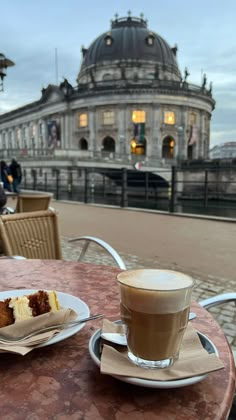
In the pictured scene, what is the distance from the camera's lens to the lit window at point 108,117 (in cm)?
4379

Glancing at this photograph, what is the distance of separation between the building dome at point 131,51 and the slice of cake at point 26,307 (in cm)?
5178

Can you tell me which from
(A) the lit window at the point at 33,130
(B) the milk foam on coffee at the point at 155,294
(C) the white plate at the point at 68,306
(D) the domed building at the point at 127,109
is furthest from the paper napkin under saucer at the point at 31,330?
(A) the lit window at the point at 33,130

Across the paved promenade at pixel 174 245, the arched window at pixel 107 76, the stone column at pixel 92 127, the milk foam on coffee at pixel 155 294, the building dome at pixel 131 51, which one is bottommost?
the paved promenade at pixel 174 245

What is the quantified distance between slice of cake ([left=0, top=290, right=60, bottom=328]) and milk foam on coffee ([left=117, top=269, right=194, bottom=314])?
23cm

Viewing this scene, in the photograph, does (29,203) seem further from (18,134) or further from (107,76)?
(18,134)

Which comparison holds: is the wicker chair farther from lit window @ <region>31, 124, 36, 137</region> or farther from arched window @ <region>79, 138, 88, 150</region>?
lit window @ <region>31, 124, 36, 137</region>

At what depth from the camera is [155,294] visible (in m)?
0.69

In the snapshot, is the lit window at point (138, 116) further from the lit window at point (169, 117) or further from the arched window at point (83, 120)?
the arched window at point (83, 120)

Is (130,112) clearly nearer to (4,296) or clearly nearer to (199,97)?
(199,97)

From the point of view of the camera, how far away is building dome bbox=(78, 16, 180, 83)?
5062cm

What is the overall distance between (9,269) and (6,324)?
0.69m

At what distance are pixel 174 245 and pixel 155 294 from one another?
4.75 metres

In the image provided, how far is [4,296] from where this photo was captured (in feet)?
3.53

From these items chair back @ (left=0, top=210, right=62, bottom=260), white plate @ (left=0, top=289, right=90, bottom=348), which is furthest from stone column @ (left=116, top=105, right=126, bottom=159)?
white plate @ (left=0, top=289, right=90, bottom=348)
